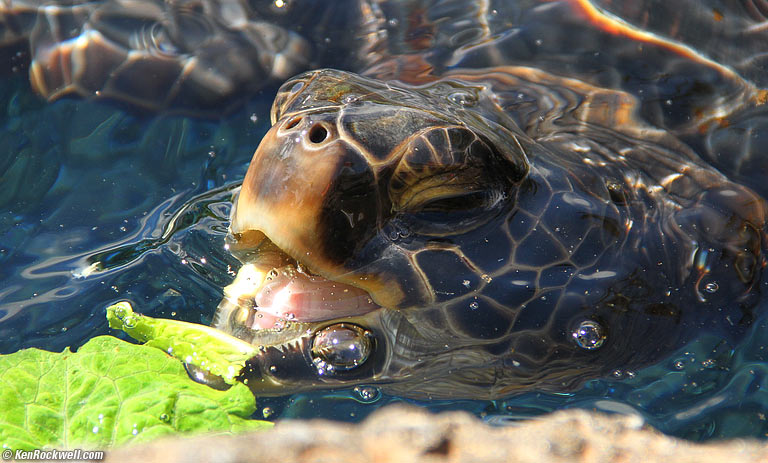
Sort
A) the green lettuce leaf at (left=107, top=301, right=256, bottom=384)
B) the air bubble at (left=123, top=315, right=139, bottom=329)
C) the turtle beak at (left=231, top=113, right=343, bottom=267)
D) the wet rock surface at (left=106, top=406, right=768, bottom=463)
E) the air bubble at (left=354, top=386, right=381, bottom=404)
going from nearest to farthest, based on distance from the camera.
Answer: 1. the wet rock surface at (left=106, top=406, right=768, bottom=463)
2. the turtle beak at (left=231, top=113, right=343, bottom=267)
3. the green lettuce leaf at (left=107, top=301, right=256, bottom=384)
4. the air bubble at (left=354, top=386, right=381, bottom=404)
5. the air bubble at (left=123, top=315, right=139, bottom=329)

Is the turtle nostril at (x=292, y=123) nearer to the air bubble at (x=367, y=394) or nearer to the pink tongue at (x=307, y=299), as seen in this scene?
the pink tongue at (x=307, y=299)

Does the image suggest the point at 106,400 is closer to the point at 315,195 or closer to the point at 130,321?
the point at 130,321

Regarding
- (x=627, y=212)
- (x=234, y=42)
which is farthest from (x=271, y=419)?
(x=234, y=42)

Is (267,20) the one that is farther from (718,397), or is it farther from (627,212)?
(718,397)

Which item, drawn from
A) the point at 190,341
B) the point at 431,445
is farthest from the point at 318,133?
the point at 190,341

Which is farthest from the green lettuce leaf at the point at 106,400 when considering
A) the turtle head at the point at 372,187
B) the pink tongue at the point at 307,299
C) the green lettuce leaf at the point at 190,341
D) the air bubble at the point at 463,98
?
the air bubble at the point at 463,98

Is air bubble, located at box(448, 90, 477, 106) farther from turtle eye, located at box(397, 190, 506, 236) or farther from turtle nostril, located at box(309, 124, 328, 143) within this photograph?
turtle nostril, located at box(309, 124, 328, 143)

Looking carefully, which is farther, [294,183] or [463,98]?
[463,98]

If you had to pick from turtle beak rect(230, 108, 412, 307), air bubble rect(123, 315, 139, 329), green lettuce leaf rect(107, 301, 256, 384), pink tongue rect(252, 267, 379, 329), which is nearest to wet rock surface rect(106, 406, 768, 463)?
turtle beak rect(230, 108, 412, 307)
